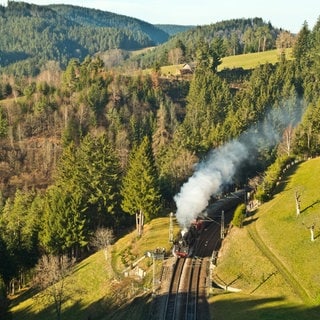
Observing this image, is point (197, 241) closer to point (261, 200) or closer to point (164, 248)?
point (164, 248)

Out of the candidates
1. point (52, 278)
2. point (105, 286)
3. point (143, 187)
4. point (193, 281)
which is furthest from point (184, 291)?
point (143, 187)

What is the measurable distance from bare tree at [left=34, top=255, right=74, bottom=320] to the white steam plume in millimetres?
17790

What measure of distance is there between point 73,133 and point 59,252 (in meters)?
62.9

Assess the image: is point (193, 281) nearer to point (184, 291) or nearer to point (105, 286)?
point (184, 291)

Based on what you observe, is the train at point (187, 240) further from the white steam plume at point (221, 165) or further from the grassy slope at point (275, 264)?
the grassy slope at point (275, 264)

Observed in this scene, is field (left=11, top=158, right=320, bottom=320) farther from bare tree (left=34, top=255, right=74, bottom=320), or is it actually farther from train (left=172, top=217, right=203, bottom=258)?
Answer: train (left=172, top=217, right=203, bottom=258)

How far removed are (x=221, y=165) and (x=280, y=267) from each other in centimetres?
3318

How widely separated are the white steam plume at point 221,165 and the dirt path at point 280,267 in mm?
8937

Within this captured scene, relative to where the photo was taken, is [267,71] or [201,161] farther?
[267,71]

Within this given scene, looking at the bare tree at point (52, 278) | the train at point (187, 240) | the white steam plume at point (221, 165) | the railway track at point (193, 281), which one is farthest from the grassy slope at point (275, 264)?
the bare tree at point (52, 278)

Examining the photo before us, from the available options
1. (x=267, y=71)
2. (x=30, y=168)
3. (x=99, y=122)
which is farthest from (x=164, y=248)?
(x=267, y=71)

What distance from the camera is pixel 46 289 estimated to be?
216ft

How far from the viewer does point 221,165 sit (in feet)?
274

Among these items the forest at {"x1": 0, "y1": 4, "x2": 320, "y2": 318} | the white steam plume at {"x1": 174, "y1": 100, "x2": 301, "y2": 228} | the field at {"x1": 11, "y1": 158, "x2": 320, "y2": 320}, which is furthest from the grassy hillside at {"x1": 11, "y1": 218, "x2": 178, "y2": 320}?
the white steam plume at {"x1": 174, "y1": 100, "x2": 301, "y2": 228}
